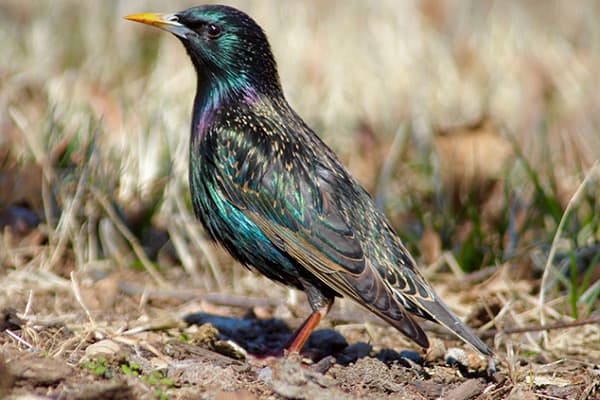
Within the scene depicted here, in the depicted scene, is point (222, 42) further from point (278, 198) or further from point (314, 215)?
point (314, 215)

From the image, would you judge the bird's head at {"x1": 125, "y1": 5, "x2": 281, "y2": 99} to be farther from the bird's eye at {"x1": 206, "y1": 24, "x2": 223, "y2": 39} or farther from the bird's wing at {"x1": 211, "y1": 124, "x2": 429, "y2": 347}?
the bird's wing at {"x1": 211, "y1": 124, "x2": 429, "y2": 347}

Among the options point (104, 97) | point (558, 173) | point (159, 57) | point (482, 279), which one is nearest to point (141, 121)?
point (104, 97)

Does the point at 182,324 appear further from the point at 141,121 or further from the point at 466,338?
the point at 141,121

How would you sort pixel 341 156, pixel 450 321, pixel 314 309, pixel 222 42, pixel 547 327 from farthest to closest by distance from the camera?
pixel 341 156
pixel 222 42
pixel 314 309
pixel 547 327
pixel 450 321

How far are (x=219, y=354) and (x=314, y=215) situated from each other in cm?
70

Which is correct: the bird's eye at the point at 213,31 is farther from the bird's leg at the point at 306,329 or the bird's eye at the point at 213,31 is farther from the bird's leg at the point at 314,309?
the bird's leg at the point at 306,329

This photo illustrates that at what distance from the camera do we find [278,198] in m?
3.94

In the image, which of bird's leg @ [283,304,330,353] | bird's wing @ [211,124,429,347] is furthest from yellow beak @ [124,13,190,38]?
bird's leg @ [283,304,330,353]

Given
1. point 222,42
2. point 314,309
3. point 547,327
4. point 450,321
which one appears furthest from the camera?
point 222,42

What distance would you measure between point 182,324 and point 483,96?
3.58m

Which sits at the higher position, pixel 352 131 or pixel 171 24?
pixel 171 24

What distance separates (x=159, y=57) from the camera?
6883mm

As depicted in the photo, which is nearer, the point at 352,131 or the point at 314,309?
the point at 314,309

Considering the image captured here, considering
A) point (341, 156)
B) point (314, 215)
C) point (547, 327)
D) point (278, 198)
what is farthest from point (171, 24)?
point (341, 156)
